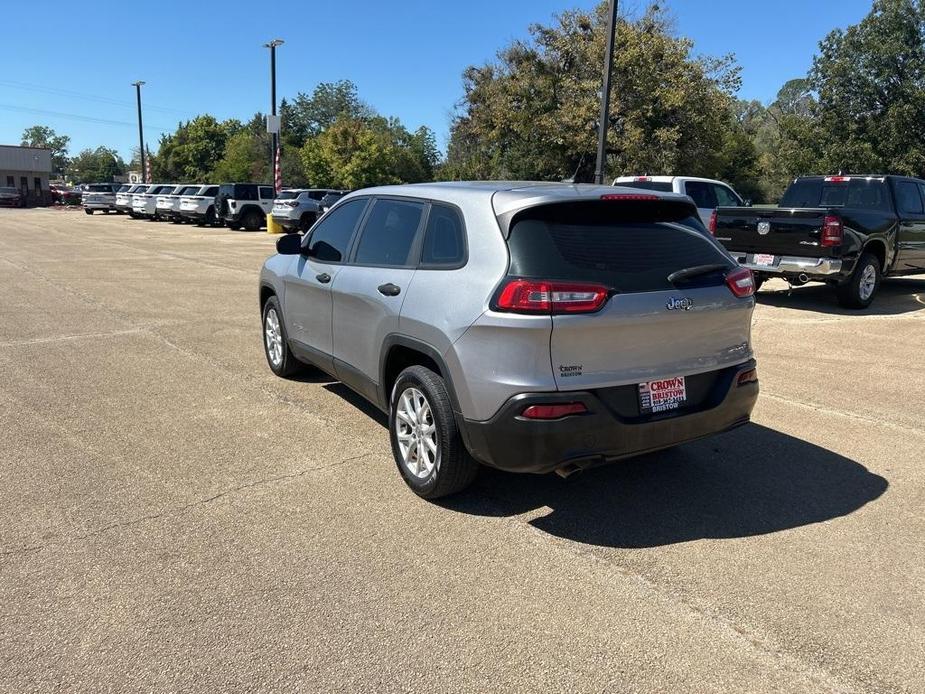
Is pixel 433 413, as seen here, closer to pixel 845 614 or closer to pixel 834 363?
pixel 845 614

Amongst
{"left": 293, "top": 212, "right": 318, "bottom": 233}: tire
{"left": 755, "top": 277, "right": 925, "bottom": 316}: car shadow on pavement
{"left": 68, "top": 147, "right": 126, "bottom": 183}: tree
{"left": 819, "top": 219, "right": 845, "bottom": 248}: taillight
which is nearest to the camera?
{"left": 819, "top": 219, "right": 845, "bottom": 248}: taillight

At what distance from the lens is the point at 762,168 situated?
54656 millimetres

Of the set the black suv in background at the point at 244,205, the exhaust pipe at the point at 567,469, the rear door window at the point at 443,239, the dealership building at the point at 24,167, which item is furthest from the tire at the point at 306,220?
the dealership building at the point at 24,167

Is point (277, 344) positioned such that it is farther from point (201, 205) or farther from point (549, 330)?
point (201, 205)

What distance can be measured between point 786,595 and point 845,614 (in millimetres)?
229

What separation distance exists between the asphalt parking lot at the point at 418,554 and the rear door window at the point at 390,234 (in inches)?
49.6

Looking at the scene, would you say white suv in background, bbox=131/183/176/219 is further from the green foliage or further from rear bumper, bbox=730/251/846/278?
rear bumper, bbox=730/251/846/278

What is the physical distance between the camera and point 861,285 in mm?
10391

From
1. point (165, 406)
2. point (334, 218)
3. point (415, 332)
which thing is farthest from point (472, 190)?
point (165, 406)

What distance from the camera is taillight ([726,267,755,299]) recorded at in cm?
396

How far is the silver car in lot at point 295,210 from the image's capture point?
26.1 meters

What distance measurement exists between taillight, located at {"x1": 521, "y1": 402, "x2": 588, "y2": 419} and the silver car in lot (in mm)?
23967

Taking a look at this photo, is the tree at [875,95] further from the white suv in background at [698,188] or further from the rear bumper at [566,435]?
the rear bumper at [566,435]

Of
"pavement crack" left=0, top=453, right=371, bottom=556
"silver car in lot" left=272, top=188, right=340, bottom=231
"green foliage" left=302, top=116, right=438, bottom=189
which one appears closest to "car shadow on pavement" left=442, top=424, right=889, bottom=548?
"pavement crack" left=0, top=453, right=371, bottom=556
